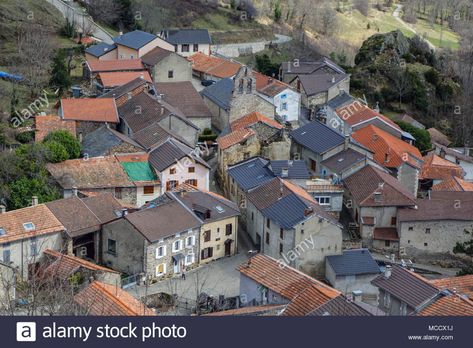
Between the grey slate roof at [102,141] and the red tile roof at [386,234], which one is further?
the grey slate roof at [102,141]

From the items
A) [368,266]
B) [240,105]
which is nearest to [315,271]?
[368,266]

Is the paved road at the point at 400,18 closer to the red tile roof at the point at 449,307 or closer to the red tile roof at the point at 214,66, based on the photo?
the red tile roof at the point at 214,66

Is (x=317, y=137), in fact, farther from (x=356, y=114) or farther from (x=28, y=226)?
(x=28, y=226)

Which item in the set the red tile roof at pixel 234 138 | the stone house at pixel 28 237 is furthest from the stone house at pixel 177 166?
the stone house at pixel 28 237

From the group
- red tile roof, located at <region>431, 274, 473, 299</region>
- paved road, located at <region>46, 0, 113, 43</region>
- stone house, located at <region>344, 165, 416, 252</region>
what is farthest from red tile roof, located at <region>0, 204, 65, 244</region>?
paved road, located at <region>46, 0, 113, 43</region>

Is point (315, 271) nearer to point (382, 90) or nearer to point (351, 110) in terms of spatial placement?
point (351, 110)
